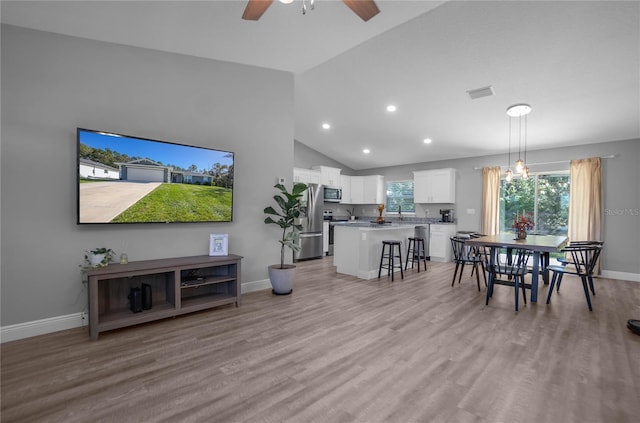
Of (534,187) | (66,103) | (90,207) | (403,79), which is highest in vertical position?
(403,79)

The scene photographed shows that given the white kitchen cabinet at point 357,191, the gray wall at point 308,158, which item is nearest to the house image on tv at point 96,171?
the gray wall at point 308,158

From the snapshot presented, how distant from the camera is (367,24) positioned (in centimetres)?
312

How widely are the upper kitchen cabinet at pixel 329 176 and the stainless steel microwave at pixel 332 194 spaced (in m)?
0.19

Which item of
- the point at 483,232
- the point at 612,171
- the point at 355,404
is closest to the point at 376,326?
the point at 355,404

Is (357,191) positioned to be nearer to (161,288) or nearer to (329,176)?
(329,176)

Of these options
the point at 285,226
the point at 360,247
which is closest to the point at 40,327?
the point at 285,226

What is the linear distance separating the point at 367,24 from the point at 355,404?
351 centimetres

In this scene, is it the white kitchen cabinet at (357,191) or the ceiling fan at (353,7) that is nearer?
the ceiling fan at (353,7)

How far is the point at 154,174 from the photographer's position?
3197 millimetres

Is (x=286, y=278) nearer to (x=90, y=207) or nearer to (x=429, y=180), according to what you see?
(x=90, y=207)

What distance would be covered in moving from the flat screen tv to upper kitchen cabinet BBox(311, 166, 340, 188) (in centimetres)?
398

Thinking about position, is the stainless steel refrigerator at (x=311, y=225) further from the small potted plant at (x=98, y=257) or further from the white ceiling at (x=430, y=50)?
the small potted plant at (x=98, y=257)

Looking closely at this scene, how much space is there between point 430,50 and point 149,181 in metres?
3.75

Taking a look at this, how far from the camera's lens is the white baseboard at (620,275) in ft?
16.7
